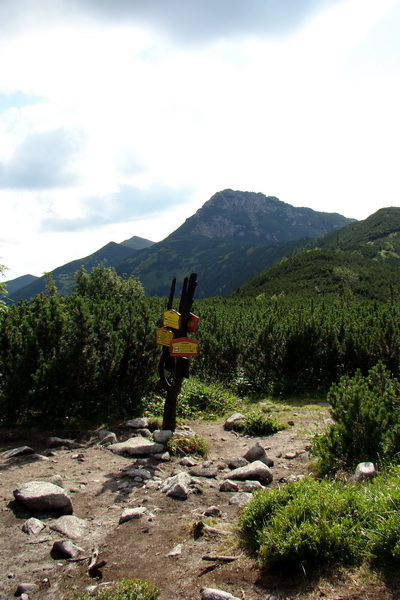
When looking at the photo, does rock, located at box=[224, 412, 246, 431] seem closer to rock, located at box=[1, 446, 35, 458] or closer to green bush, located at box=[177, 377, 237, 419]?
Answer: green bush, located at box=[177, 377, 237, 419]

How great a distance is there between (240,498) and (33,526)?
231cm

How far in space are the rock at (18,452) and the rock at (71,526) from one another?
2391mm

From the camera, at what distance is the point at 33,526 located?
423 cm

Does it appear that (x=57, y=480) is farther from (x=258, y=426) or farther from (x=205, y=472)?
(x=258, y=426)

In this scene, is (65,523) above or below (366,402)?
below

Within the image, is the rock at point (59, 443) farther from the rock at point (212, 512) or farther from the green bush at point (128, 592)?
the green bush at point (128, 592)

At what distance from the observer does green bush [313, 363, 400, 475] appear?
199 inches

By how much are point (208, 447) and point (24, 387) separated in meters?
3.56

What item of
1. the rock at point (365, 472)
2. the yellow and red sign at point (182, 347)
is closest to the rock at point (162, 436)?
the yellow and red sign at point (182, 347)

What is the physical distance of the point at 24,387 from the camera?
7.73 m

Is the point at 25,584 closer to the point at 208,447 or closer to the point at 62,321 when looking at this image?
the point at 208,447

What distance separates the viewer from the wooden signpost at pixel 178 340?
696 centimetres

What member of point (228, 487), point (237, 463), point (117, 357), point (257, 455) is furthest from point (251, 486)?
point (117, 357)

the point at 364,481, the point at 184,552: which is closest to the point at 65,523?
the point at 184,552
